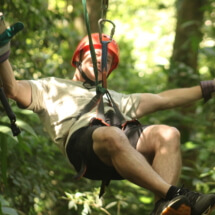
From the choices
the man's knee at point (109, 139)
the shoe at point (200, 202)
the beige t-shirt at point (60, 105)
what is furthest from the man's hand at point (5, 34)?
the shoe at point (200, 202)

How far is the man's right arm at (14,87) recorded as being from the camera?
8.38 ft

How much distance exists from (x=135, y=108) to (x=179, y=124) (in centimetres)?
206

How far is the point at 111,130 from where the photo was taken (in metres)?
2.65

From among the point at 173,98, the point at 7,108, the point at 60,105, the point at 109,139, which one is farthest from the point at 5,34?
the point at 173,98

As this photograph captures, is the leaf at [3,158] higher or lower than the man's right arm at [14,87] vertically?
lower

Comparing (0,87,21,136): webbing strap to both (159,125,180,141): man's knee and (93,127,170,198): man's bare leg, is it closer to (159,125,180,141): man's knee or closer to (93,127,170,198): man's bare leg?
(93,127,170,198): man's bare leg

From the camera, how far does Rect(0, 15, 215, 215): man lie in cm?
254

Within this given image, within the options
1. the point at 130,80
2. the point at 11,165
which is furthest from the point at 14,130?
the point at 130,80

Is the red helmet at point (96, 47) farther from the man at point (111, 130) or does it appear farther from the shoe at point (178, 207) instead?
the shoe at point (178, 207)

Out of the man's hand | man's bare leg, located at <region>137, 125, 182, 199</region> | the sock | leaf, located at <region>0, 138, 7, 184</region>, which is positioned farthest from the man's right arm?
the sock

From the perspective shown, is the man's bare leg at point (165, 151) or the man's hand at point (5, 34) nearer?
the man's hand at point (5, 34)

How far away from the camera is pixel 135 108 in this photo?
3.44 metres

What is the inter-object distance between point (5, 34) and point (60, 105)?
1127mm

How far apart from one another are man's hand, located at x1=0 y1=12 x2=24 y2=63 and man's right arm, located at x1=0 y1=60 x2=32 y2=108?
6.0 inches
